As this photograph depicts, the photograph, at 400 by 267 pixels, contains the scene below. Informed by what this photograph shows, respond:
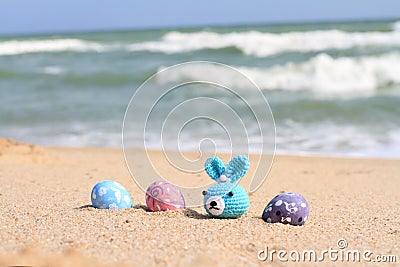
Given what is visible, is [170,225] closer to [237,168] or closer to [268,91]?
[237,168]

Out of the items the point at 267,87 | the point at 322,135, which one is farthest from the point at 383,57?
the point at 322,135

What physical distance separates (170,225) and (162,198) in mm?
465

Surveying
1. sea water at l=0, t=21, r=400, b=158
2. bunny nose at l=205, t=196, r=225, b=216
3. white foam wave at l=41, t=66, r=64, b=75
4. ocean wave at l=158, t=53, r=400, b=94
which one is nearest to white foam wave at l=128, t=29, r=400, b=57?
sea water at l=0, t=21, r=400, b=158

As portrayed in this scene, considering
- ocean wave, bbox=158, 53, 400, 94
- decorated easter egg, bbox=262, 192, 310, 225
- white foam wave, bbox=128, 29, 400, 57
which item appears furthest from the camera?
white foam wave, bbox=128, 29, 400, 57

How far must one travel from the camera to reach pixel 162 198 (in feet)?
12.3

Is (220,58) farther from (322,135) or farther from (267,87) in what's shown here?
(322,135)

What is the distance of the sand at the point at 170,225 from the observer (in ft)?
8.77

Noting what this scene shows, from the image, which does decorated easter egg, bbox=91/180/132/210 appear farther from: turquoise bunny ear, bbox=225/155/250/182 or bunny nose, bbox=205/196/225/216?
turquoise bunny ear, bbox=225/155/250/182

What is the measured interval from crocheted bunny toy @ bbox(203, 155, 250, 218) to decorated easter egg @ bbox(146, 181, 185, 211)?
0.27 m

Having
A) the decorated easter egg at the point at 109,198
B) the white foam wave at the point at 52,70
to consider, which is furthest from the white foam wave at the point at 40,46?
the decorated easter egg at the point at 109,198

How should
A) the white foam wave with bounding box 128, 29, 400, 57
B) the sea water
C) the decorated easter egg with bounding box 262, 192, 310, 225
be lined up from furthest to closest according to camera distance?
the white foam wave with bounding box 128, 29, 400, 57 → the sea water → the decorated easter egg with bounding box 262, 192, 310, 225

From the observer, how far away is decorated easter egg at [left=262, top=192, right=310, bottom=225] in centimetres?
349

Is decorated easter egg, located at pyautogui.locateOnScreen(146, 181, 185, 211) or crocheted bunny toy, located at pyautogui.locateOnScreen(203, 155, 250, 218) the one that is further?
decorated easter egg, located at pyautogui.locateOnScreen(146, 181, 185, 211)

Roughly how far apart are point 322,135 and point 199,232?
19.1 ft
